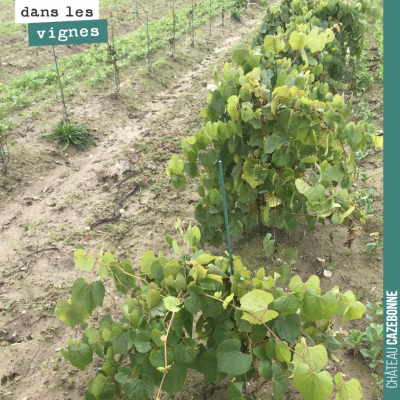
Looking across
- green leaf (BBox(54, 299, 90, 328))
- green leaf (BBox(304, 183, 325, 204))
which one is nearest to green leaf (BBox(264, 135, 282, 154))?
green leaf (BBox(304, 183, 325, 204))

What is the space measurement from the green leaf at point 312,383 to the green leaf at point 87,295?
778mm

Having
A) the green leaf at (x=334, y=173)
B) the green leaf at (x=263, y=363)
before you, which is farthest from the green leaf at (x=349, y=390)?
the green leaf at (x=334, y=173)

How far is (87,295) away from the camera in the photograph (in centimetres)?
142

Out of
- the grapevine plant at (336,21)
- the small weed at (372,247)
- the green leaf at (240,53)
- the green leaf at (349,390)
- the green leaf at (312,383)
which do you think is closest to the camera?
the green leaf at (312,383)

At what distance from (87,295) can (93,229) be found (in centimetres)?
225

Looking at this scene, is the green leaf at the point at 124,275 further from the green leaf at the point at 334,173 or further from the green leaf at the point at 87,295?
the green leaf at the point at 334,173

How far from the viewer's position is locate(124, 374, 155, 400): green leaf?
1294 millimetres

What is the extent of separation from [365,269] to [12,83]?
6.56m

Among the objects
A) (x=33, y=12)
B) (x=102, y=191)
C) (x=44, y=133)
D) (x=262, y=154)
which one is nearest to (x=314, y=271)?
(x=262, y=154)

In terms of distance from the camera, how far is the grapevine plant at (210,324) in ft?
4.00

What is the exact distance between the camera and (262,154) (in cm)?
236

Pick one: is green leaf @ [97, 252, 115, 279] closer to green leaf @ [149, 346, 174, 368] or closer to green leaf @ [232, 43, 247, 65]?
green leaf @ [149, 346, 174, 368]

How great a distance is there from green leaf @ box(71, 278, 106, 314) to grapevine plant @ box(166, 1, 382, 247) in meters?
0.96

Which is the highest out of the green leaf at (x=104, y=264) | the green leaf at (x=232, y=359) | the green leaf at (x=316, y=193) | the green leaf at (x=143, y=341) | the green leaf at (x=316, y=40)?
the green leaf at (x=316, y=40)
